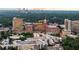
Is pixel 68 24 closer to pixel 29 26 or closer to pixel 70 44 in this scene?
pixel 70 44

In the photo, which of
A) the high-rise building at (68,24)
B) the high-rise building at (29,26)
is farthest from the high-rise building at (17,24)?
the high-rise building at (68,24)

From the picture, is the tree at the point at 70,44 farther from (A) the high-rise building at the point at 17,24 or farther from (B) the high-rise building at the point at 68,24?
(A) the high-rise building at the point at 17,24

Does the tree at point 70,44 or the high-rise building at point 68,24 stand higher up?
the high-rise building at point 68,24

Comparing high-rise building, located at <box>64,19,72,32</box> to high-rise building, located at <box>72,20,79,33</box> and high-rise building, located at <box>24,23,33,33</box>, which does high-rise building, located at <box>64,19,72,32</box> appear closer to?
high-rise building, located at <box>72,20,79,33</box>

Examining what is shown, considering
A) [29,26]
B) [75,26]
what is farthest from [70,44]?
[29,26]

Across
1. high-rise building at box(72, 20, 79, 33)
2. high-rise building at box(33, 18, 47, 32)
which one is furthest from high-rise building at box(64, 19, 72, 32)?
high-rise building at box(33, 18, 47, 32)

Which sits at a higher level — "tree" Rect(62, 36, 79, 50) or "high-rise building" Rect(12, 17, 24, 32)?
"high-rise building" Rect(12, 17, 24, 32)
